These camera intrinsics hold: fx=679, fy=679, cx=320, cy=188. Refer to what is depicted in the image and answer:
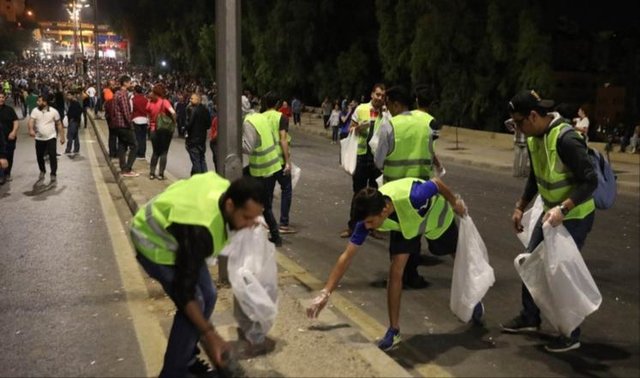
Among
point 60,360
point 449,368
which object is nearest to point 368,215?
point 449,368

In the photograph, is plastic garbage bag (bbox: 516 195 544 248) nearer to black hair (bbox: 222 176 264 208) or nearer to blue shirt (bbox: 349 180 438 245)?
blue shirt (bbox: 349 180 438 245)

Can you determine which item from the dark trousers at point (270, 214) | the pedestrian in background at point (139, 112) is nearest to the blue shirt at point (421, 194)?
the dark trousers at point (270, 214)

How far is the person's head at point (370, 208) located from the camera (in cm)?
419

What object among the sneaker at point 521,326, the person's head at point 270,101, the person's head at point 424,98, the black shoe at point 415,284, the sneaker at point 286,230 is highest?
the person's head at point 424,98

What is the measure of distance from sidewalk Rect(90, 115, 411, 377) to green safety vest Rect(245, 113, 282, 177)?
6.64 feet

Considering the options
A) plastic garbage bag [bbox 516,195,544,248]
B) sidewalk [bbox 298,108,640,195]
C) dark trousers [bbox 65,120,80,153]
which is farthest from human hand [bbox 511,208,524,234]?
dark trousers [bbox 65,120,80,153]

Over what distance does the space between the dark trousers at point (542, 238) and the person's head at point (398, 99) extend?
192cm

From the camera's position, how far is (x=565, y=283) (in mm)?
4434

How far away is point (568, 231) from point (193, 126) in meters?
7.82

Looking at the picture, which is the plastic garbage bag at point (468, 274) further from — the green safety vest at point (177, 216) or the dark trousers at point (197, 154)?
the dark trousers at point (197, 154)

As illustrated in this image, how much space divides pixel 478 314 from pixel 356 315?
95 centimetres

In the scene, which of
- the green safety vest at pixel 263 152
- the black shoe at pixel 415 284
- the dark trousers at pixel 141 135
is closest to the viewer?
the black shoe at pixel 415 284

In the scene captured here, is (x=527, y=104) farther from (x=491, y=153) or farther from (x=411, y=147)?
(x=491, y=153)

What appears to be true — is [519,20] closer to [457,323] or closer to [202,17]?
[457,323]
